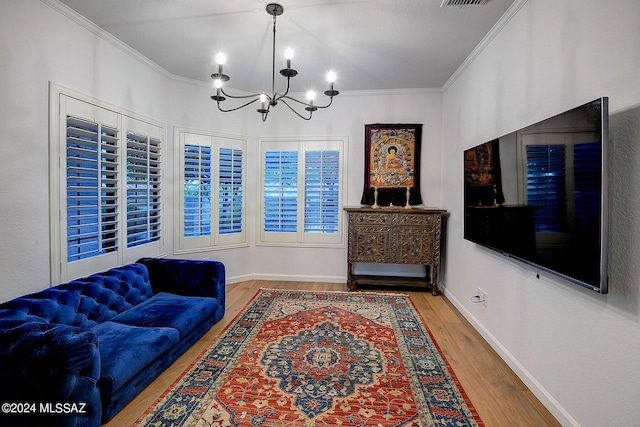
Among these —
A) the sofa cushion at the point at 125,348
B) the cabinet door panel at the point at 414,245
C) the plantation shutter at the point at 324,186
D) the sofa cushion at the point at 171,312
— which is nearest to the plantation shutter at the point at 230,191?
the plantation shutter at the point at 324,186

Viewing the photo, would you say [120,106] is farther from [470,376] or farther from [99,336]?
[470,376]

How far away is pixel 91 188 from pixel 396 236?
3.39 metres

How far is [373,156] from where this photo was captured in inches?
172

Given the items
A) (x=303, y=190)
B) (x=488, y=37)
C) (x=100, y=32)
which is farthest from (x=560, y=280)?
(x=100, y=32)

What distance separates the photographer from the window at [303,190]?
4.41 meters

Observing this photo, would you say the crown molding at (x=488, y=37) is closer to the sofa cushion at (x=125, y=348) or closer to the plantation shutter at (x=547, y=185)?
the plantation shutter at (x=547, y=185)

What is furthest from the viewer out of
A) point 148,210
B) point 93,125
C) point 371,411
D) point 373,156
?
point 373,156

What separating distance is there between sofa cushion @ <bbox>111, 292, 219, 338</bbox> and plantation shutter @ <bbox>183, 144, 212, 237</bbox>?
49.8 inches

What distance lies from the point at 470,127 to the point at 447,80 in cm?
107

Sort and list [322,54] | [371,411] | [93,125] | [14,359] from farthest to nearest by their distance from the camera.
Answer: [322,54] → [93,125] → [371,411] → [14,359]

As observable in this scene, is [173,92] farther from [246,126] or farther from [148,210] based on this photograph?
[148,210]

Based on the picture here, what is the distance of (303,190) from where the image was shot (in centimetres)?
443

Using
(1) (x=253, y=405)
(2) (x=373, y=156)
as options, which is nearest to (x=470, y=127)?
(2) (x=373, y=156)

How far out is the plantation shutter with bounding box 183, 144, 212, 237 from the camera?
394cm
